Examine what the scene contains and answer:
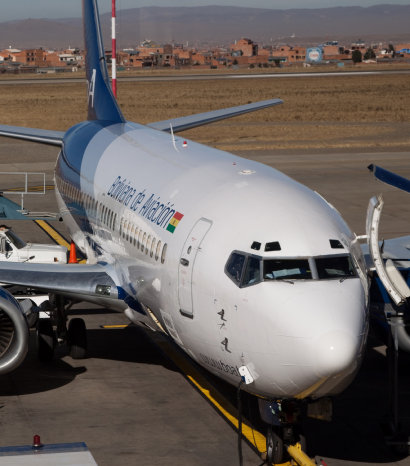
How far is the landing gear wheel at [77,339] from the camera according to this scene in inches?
788

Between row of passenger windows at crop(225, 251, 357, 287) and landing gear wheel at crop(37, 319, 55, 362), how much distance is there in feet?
24.5

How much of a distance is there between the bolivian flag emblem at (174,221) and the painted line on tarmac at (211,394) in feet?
8.60

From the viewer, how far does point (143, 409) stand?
55.8 ft

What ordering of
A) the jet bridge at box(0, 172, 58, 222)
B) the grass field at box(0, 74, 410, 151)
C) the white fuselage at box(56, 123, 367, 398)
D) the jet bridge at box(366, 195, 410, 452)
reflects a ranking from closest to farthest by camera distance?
the white fuselage at box(56, 123, 367, 398)
the jet bridge at box(366, 195, 410, 452)
the jet bridge at box(0, 172, 58, 222)
the grass field at box(0, 74, 410, 151)

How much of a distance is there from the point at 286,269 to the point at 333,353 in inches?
59.9

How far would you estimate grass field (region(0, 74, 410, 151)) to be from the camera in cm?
6512

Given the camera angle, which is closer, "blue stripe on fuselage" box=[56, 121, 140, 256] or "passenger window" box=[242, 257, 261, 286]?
"passenger window" box=[242, 257, 261, 286]

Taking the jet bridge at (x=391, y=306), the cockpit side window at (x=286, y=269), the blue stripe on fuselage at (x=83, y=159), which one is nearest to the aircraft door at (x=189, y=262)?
the cockpit side window at (x=286, y=269)

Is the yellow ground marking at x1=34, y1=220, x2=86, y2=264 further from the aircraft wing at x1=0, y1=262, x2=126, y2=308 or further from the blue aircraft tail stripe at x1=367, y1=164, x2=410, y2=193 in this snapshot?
the blue aircraft tail stripe at x1=367, y1=164, x2=410, y2=193

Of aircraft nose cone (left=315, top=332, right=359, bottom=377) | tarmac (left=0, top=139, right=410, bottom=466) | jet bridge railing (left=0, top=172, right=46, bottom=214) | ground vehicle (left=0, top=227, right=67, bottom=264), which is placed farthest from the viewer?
jet bridge railing (left=0, top=172, right=46, bottom=214)

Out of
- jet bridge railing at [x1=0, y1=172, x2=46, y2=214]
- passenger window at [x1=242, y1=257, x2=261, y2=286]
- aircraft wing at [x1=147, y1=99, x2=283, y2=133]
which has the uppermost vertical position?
aircraft wing at [x1=147, y1=99, x2=283, y2=133]

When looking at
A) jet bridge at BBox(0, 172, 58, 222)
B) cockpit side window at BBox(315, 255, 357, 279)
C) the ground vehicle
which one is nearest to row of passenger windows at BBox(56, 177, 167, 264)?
the ground vehicle

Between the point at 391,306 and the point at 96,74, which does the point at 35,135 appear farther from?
the point at 391,306

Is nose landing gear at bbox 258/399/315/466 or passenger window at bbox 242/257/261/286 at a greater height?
passenger window at bbox 242/257/261/286
